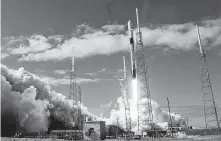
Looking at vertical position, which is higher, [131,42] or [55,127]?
[131,42]

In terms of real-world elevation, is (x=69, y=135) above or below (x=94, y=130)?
below

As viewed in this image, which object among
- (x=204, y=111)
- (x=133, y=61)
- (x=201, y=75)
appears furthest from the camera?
(x=133, y=61)

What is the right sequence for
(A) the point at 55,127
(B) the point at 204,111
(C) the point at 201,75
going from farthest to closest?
(A) the point at 55,127 → (C) the point at 201,75 → (B) the point at 204,111

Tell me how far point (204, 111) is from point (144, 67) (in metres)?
21.2

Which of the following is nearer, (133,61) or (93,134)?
(93,134)

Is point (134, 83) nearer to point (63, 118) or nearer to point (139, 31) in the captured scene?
point (139, 31)

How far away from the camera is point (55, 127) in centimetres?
11325

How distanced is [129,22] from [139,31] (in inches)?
384

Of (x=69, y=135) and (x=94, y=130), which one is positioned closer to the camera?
(x=69, y=135)

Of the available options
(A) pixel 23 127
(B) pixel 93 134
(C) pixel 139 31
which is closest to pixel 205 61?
(C) pixel 139 31

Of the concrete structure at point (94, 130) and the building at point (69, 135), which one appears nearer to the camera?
the building at point (69, 135)

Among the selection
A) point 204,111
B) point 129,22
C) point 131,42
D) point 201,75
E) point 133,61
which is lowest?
point 204,111

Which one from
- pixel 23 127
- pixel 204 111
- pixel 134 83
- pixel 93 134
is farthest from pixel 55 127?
pixel 204 111

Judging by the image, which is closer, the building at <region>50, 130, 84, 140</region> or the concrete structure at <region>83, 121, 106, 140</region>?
the building at <region>50, 130, 84, 140</region>
